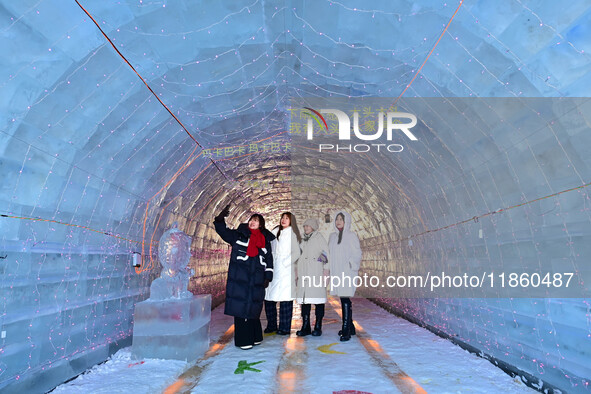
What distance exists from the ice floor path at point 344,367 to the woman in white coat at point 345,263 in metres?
0.37

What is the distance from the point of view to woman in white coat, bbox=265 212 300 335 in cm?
668

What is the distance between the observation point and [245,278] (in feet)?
19.1

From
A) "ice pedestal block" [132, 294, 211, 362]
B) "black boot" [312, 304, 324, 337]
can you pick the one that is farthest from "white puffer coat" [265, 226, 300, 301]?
"ice pedestal block" [132, 294, 211, 362]

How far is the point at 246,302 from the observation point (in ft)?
18.7

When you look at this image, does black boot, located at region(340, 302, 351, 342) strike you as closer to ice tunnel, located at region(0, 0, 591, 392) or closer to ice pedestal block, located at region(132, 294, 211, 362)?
ice tunnel, located at region(0, 0, 591, 392)

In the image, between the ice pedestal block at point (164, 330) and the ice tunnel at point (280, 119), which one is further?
the ice pedestal block at point (164, 330)

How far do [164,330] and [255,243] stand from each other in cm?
→ 158

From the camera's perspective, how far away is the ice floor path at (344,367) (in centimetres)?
416

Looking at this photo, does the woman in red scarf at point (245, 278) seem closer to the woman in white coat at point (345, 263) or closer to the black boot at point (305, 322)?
the black boot at point (305, 322)

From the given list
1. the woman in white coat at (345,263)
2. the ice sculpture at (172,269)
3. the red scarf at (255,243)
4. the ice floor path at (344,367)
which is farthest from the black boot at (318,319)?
the ice sculpture at (172,269)

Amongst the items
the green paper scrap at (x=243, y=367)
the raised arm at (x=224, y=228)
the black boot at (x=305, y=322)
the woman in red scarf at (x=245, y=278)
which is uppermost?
the raised arm at (x=224, y=228)

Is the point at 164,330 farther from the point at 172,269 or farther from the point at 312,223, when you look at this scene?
the point at 312,223

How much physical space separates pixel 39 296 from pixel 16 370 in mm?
614

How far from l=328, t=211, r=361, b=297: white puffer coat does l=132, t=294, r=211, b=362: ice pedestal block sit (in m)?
2.08
